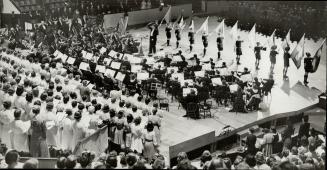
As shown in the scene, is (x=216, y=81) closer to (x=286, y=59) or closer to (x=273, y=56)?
(x=286, y=59)

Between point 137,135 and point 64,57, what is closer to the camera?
point 137,135

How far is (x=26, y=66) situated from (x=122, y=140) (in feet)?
27.3

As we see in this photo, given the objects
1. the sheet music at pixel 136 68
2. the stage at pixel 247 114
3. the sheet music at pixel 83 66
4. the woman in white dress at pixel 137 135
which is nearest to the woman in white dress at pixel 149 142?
the woman in white dress at pixel 137 135

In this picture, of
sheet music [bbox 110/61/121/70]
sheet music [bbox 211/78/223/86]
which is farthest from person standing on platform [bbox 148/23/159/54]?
sheet music [bbox 211/78/223/86]

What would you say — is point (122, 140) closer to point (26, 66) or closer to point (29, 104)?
point (29, 104)

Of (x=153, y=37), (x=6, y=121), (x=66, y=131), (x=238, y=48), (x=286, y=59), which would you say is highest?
(x=153, y=37)

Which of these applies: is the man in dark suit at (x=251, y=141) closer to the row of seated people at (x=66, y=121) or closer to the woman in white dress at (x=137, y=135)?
the row of seated people at (x=66, y=121)

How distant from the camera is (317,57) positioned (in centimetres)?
2162

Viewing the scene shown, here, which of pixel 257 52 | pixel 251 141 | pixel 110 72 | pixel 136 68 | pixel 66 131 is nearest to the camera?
pixel 66 131

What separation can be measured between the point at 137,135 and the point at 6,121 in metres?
4.11

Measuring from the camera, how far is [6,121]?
13.8 m

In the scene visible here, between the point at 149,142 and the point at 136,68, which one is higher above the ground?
the point at 136,68

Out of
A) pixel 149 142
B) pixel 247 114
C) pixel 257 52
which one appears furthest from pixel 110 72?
pixel 257 52

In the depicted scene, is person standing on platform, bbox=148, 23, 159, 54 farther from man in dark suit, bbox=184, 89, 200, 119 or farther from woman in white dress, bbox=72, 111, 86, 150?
woman in white dress, bbox=72, 111, 86, 150
